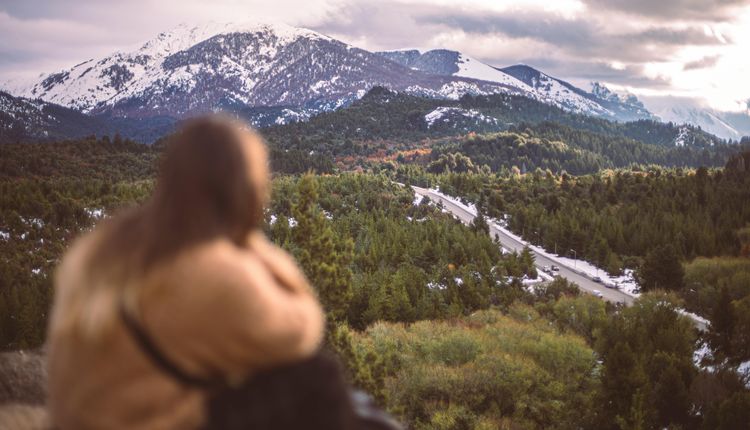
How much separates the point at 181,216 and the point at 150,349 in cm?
61

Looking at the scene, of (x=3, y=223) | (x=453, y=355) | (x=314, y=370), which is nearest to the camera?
(x=314, y=370)

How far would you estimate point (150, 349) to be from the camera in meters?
2.41

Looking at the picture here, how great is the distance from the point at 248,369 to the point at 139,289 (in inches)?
23.9

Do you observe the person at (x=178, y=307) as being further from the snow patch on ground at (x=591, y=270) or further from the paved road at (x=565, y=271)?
the snow patch on ground at (x=591, y=270)

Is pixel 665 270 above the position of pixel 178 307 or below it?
below

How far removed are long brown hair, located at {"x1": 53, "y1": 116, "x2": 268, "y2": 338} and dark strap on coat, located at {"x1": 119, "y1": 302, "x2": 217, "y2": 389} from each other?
0.24ft

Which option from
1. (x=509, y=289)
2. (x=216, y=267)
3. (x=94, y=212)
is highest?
(x=216, y=267)

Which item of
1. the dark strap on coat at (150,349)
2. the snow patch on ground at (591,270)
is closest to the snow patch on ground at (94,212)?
the snow patch on ground at (591,270)

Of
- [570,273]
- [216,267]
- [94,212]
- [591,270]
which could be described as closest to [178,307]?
[216,267]

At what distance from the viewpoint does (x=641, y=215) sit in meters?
82.4

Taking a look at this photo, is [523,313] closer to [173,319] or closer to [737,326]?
[737,326]

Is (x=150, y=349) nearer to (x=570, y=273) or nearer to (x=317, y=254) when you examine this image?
(x=317, y=254)

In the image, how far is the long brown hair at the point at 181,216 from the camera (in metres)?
2.44

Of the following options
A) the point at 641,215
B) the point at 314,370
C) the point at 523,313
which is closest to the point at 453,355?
the point at 523,313
